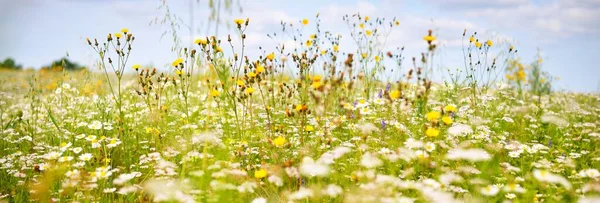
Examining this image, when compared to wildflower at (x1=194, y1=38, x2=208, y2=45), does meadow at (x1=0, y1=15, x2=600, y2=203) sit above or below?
below

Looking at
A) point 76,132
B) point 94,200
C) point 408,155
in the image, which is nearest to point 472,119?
point 408,155

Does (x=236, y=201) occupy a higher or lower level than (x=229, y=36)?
lower

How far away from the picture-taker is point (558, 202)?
124 inches

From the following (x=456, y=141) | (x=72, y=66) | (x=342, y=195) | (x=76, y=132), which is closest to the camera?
(x=342, y=195)

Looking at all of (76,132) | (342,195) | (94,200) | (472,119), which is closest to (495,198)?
(342,195)

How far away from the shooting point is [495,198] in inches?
133

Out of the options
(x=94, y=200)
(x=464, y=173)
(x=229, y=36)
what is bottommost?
(x=94, y=200)

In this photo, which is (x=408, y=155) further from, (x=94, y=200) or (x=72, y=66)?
(x=72, y=66)

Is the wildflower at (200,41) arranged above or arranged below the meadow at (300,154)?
above

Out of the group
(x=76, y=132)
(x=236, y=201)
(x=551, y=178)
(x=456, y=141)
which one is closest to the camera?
(x=551, y=178)

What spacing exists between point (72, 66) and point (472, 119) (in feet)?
120

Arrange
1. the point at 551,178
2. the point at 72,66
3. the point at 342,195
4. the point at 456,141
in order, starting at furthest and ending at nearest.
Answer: the point at 72,66, the point at 456,141, the point at 342,195, the point at 551,178

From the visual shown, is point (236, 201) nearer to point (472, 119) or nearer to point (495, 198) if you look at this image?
point (495, 198)

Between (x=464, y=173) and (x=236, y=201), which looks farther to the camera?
(x=464, y=173)
